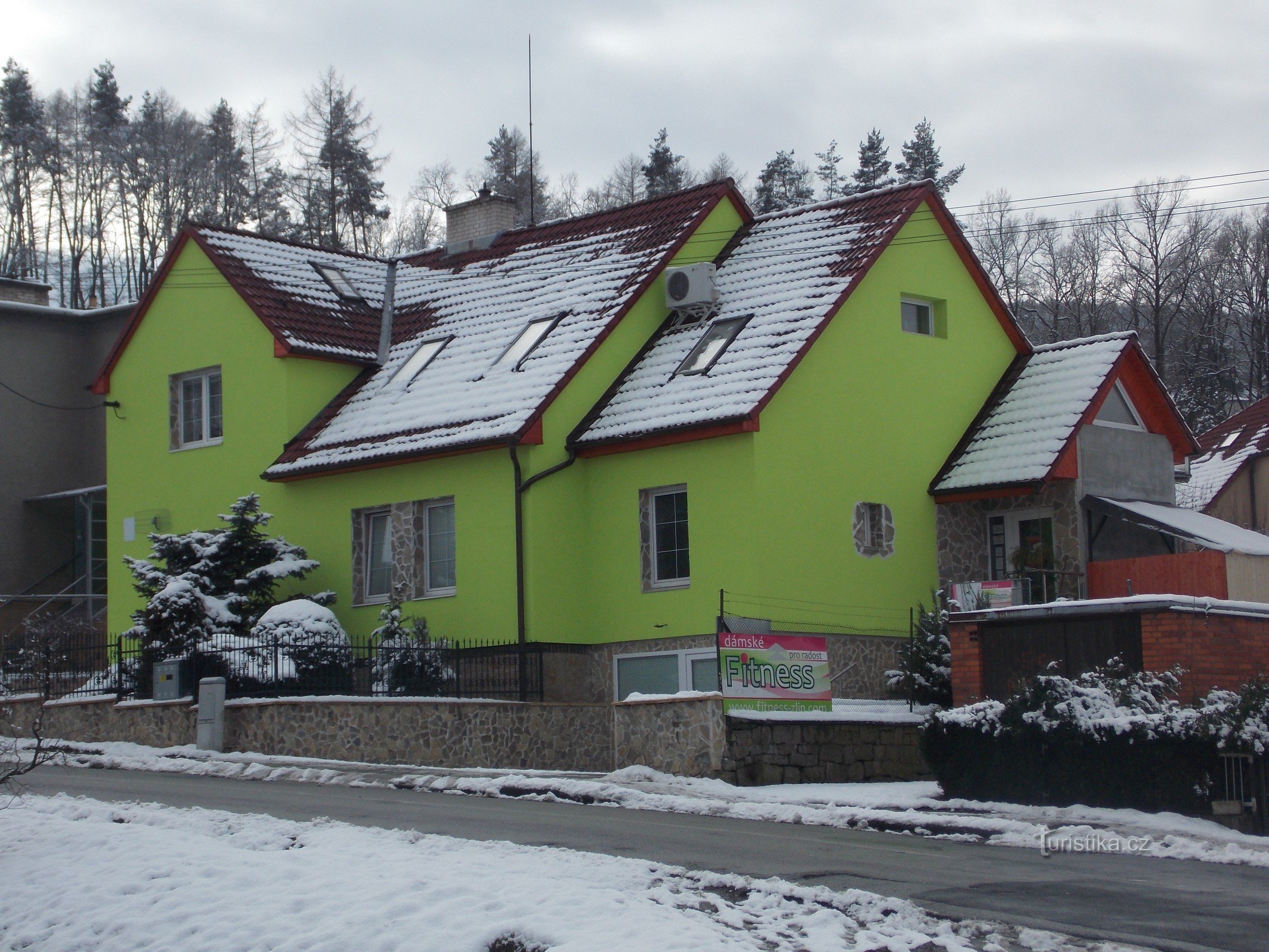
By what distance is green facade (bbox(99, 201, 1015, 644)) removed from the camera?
23094 mm

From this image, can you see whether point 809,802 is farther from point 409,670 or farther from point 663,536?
point 409,670

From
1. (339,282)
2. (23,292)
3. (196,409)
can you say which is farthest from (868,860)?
(23,292)

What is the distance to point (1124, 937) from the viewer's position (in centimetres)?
987

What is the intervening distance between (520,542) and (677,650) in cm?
277

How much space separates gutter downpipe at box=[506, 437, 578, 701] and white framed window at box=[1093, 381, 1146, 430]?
9408 mm

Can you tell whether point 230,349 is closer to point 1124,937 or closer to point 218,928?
point 218,928

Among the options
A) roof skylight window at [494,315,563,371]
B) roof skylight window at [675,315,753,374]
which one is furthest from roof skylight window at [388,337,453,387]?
roof skylight window at [675,315,753,374]

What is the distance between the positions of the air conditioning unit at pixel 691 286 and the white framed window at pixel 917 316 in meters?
3.11

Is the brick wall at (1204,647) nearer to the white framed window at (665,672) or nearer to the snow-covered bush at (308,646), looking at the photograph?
the white framed window at (665,672)

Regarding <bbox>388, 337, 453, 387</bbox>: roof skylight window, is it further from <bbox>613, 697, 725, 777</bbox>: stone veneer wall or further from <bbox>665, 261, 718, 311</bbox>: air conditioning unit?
<bbox>613, 697, 725, 777</bbox>: stone veneer wall

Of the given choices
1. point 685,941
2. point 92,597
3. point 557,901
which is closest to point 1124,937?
point 685,941

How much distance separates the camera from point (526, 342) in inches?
1041

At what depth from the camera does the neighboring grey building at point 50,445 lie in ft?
130

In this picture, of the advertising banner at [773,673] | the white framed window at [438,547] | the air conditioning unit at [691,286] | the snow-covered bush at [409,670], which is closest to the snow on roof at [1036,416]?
the air conditioning unit at [691,286]
